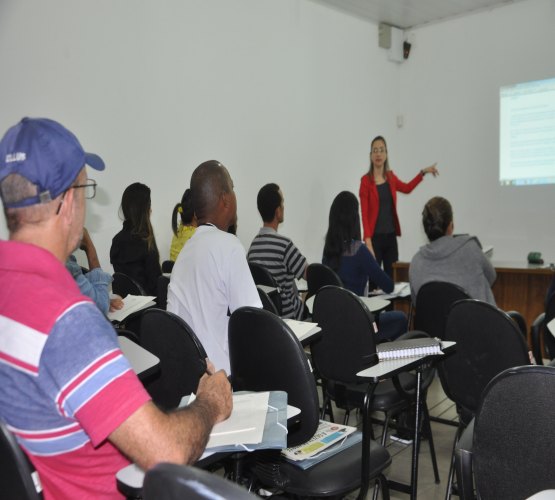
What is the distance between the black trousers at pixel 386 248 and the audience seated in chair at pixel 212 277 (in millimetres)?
4037

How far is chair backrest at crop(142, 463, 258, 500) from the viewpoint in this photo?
0.67 m

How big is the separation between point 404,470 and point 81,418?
→ 2.22 meters

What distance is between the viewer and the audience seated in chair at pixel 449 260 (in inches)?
135

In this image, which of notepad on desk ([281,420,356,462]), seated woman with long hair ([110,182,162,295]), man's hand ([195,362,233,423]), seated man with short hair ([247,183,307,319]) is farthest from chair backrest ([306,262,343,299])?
man's hand ([195,362,233,423])

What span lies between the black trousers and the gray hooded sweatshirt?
106 inches

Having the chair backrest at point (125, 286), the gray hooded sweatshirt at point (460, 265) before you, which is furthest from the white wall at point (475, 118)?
the chair backrest at point (125, 286)

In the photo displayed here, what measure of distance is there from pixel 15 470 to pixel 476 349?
5.98 ft

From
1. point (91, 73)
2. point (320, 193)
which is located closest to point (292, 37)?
point (320, 193)

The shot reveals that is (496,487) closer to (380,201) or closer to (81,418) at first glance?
(81,418)

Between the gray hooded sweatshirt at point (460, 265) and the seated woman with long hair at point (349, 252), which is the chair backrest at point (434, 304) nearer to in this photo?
the gray hooded sweatshirt at point (460, 265)

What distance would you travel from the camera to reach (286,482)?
67.5 inches

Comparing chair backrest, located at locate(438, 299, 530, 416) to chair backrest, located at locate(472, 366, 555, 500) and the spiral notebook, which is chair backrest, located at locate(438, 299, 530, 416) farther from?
chair backrest, located at locate(472, 366, 555, 500)

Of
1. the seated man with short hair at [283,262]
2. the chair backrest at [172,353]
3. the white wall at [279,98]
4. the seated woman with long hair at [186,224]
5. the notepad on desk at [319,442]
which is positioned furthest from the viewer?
the white wall at [279,98]

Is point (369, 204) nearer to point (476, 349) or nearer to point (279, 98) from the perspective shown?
point (279, 98)
